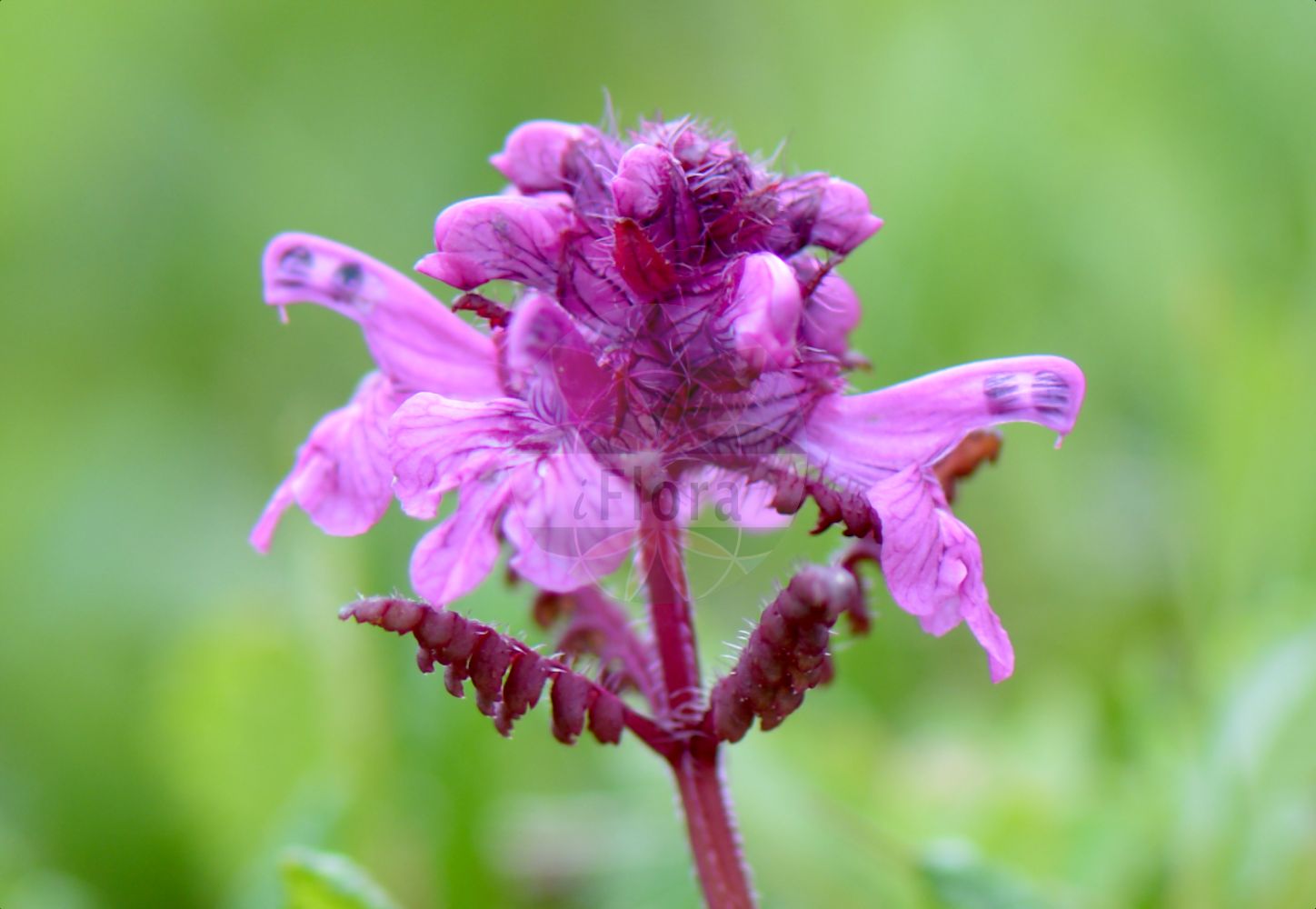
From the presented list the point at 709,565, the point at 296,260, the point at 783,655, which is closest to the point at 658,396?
the point at 783,655

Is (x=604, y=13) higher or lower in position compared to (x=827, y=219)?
higher

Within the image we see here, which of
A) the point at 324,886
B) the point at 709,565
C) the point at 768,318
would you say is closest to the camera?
the point at 768,318

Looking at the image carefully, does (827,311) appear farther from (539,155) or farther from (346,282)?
(346,282)

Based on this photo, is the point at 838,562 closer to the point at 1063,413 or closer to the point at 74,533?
the point at 1063,413

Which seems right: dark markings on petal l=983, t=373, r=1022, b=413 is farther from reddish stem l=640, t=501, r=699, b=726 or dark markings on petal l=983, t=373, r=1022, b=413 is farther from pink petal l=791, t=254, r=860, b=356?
reddish stem l=640, t=501, r=699, b=726

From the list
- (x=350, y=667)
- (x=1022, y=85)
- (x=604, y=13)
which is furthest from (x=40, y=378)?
(x=1022, y=85)
